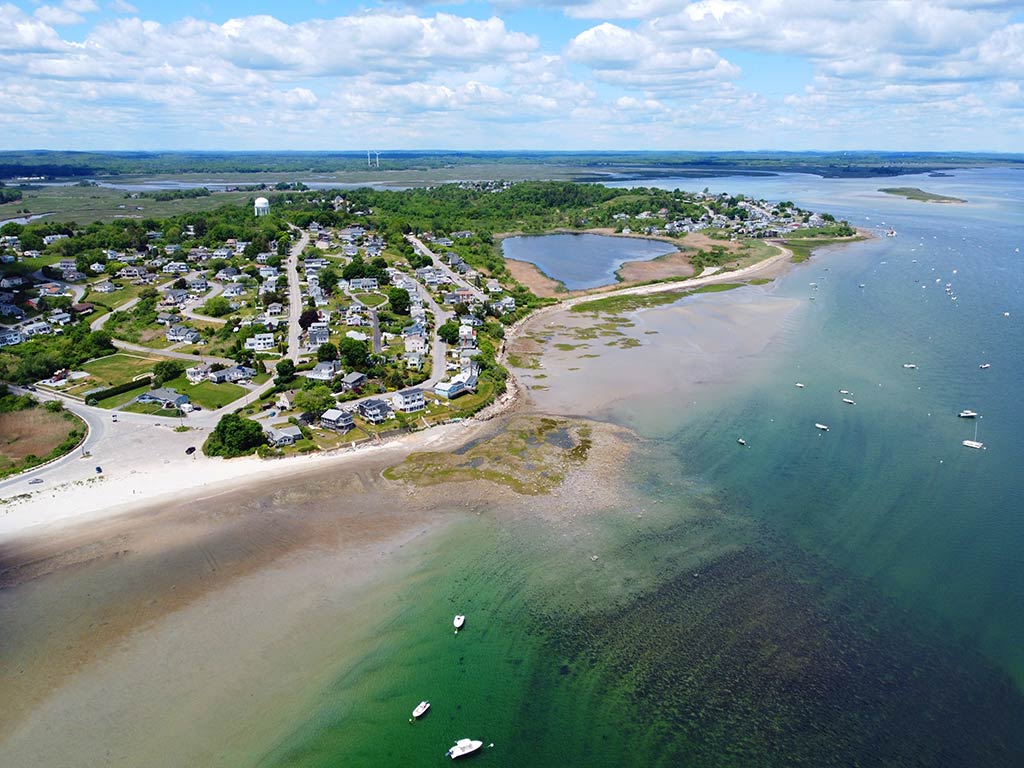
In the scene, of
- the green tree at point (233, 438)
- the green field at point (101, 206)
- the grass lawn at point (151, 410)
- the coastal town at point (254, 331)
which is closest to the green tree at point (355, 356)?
the coastal town at point (254, 331)

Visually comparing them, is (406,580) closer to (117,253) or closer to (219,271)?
(219,271)

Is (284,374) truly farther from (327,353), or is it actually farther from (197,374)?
(197,374)

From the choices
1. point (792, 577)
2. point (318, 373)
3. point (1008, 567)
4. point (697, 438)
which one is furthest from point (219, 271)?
point (1008, 567)

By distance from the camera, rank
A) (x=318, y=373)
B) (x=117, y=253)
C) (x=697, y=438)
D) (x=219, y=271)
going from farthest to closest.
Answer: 1. (x=117, y=253)
2. (x=219, y=271)
3. (x=318, y=373)
4. (x=697, y=438)

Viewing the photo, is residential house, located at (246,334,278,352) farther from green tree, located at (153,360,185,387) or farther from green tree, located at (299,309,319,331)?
green tree, located at (153,360,185,387)

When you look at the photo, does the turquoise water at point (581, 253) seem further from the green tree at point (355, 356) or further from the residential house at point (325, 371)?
the residential house at point (325, 371)

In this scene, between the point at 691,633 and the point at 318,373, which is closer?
the point at 691,633
